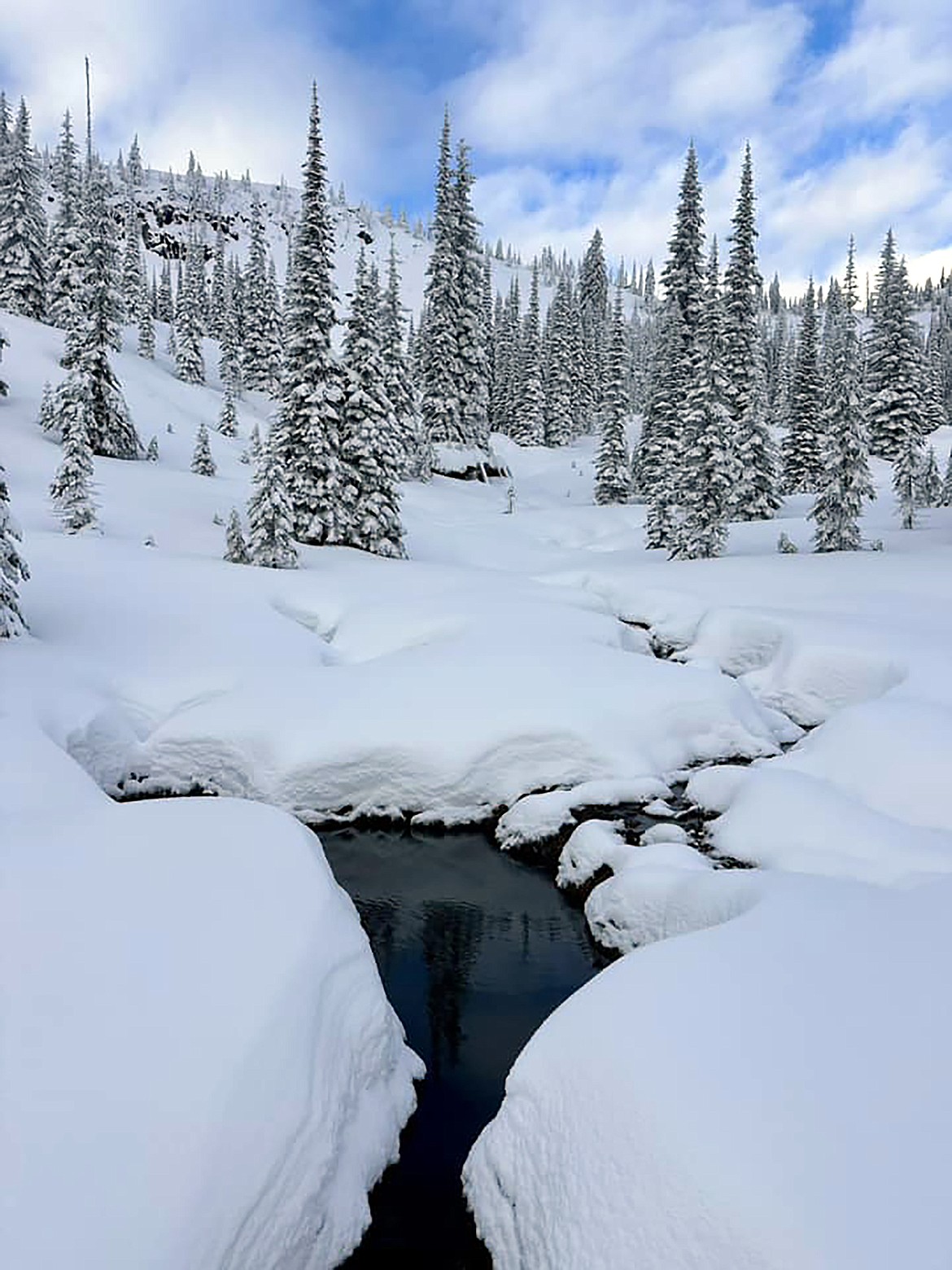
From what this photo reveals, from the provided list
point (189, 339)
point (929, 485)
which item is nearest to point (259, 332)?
point (189, 339)

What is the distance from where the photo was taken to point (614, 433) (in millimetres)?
48031

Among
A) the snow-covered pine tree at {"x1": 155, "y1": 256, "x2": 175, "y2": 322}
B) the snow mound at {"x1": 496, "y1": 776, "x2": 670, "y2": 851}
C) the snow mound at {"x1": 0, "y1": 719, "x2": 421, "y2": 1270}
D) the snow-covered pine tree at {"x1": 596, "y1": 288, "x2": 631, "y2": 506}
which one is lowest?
the snow mound at {"x1": 496, "y1": 776, "x2": 670, "y2": 851}

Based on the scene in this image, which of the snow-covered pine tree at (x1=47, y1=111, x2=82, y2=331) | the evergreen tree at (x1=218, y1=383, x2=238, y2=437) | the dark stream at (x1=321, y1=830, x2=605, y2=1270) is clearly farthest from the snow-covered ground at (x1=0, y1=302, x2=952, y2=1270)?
the snow-covered pine tree at (x1=47, y1=111, x2=82, y2=331)

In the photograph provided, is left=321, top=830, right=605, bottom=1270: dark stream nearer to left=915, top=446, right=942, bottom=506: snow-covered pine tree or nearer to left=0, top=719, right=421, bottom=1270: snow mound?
left=0, top=719, right=421, bottom=1270: snow mound

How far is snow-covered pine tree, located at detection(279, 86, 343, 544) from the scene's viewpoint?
2784cm

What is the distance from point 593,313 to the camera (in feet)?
272

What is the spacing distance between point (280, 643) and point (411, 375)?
41.3m

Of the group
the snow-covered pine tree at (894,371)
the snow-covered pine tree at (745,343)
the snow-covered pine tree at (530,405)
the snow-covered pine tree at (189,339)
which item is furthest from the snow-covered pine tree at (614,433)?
the snow-covered pine tree at (189,339)

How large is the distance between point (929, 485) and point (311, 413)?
125 ft

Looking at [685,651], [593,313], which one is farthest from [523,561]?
[593,313]

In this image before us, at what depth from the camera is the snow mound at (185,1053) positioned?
4105 mm

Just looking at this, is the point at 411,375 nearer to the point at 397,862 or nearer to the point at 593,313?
the point at 593,313

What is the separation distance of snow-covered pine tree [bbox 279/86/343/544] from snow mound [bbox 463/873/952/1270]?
2409 centimetres

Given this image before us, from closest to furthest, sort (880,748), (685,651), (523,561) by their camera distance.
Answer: (880,748) → (685,651) → (523,561)
